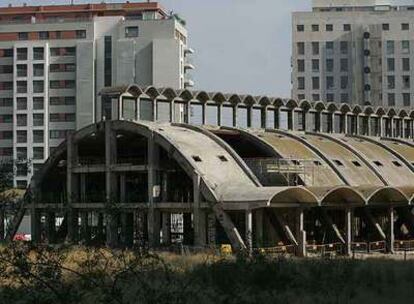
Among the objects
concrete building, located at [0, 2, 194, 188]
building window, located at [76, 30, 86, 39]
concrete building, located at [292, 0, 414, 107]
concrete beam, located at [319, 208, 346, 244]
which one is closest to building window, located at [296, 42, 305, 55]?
concrete building, located at [292, 0, 414, 107]

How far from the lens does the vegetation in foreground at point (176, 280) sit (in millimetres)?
13078

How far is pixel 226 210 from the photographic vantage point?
47.2m

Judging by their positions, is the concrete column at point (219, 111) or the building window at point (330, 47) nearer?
the concrete column at point (219, 111)

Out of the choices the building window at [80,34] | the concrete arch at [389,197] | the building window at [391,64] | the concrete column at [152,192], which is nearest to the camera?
the concrete column at [152,192]

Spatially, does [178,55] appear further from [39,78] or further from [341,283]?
[341,283]

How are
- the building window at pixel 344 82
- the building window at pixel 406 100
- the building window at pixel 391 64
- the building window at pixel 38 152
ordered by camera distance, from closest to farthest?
1. the building window at pixel 38 152
2. the building window at pixel 406 100
3. the building window at pixel 391 64
4. the building window at pixel 344 82

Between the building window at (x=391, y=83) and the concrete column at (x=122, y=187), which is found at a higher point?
the building window at (x=391, y=83)

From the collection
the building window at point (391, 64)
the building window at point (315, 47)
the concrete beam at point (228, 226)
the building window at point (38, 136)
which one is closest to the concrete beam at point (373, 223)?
the concrete beam at point (228, 226)

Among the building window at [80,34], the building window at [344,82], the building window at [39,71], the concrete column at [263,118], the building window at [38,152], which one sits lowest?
the building window at [38,152]

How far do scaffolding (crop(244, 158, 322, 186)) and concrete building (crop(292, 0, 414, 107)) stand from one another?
61434mm

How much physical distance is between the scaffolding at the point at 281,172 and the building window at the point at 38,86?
57681 mm

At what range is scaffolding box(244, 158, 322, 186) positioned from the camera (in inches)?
2076

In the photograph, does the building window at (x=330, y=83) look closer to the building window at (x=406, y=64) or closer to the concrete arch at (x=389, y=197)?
the building window at (x=406, y=64)

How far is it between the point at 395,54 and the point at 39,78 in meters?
48.3
